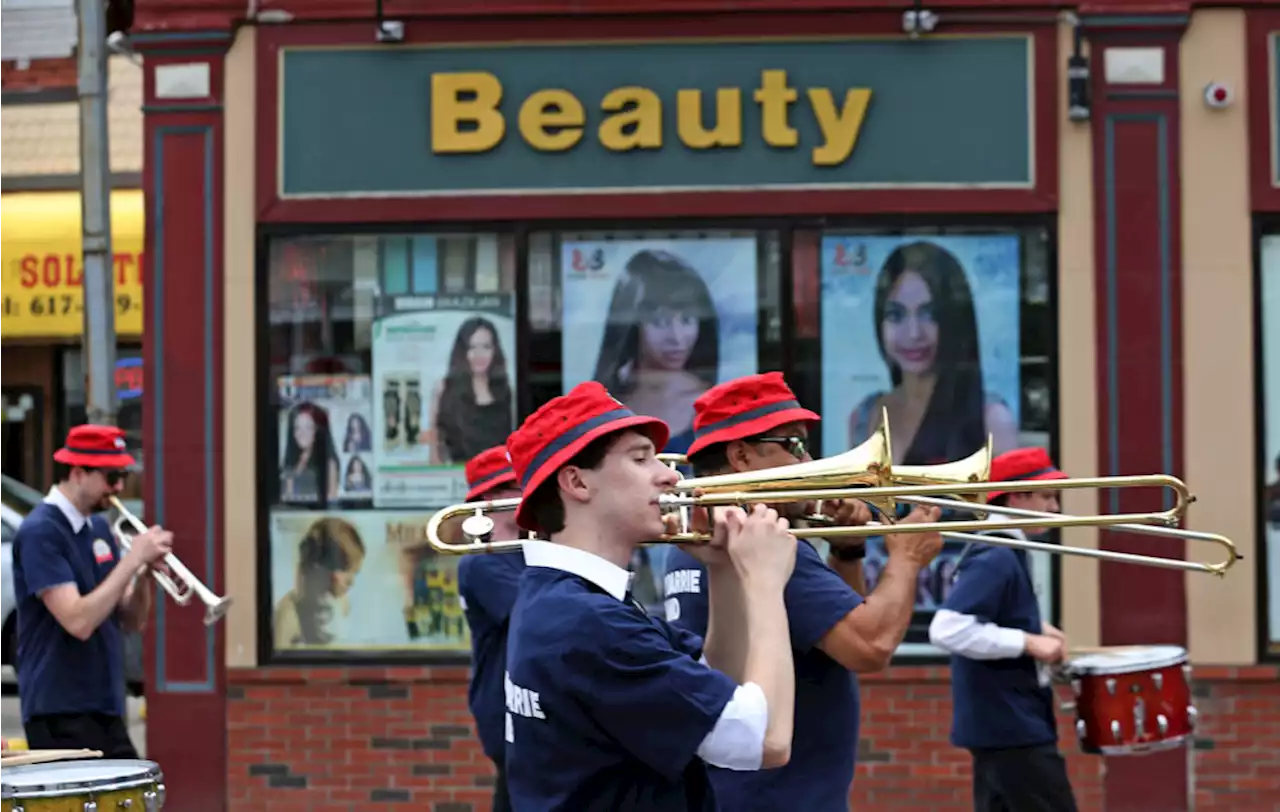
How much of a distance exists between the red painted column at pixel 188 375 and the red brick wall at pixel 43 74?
24.0 ft

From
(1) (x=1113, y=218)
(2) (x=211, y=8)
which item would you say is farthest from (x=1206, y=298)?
(2) (x=211, y=8)

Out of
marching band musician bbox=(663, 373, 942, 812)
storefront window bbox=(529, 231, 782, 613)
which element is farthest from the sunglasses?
storefront window bbox=(529, 231, 782, 613)

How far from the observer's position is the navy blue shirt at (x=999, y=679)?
23.4ft

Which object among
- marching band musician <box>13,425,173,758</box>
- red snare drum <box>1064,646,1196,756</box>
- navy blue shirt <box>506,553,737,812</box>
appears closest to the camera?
navy blue shirt <box>506,553,737,812</box>

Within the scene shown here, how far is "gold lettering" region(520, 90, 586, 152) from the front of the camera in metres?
10.0

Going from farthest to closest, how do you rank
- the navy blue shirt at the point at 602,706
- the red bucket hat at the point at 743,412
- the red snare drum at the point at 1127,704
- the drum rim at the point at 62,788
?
the red snare drum at the point at 1127,704, the drum rim at the point at 62,788, the red bucket hat at the point at 743,412, the navy blue shirt at the point at 602,706

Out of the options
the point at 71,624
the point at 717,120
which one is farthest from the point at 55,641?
the point at 717,120

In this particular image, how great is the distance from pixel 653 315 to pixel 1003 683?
3482 mm

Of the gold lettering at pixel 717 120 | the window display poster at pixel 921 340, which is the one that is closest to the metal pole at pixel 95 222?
the gold lettering at pixel 717 120

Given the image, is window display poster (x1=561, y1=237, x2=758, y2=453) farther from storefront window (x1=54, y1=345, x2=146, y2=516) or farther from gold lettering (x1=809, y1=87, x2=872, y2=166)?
storefront window (x1=54, y1=345, x2=146, y2=516)

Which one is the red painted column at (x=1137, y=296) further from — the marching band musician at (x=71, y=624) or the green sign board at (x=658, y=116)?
the marching band musician at (x=71, y=624)

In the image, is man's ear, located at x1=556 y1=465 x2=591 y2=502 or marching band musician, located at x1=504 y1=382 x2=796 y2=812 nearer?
marching band musician, located at x1=504 y1=382 x2=796 y2=812

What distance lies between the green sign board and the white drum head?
299cm

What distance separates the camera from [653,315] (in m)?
10.1
